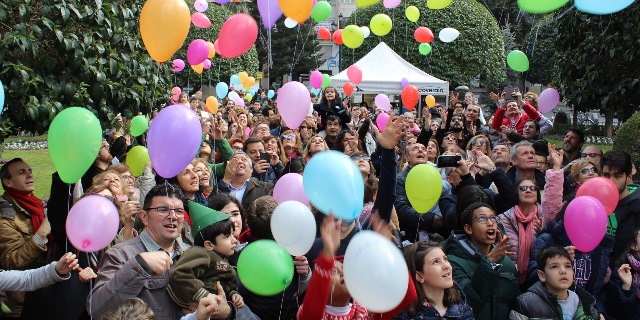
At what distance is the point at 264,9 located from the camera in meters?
5.48

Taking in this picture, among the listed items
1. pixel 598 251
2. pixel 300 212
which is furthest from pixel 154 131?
pixel 598 251

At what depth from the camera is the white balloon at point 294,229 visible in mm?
3236

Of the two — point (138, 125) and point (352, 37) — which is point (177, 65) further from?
point (352, 37)

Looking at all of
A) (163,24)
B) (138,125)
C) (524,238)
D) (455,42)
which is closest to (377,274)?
(524,238)

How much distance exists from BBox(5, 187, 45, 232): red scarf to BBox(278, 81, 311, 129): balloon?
223 cm

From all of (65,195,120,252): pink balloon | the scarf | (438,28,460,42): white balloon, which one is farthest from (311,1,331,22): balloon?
(65,195,120,252): pink balloon

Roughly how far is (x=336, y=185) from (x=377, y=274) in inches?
20.2

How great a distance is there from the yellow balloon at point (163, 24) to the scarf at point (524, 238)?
2649 mm

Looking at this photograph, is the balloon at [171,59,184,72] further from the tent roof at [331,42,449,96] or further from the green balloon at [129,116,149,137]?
the tent roof at [331,42,449,96]

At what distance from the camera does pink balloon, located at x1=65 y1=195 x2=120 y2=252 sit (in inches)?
125

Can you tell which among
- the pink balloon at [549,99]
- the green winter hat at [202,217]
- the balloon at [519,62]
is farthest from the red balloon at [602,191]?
the balloon at [519,62]

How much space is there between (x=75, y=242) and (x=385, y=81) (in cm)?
1216

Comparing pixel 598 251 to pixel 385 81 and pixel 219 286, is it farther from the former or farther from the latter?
pixel 385 81

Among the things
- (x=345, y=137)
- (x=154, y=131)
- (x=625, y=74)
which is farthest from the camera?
(x=345, y=137)
